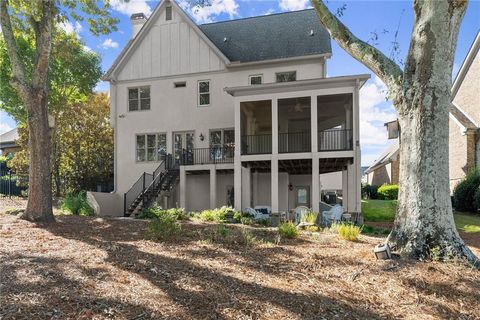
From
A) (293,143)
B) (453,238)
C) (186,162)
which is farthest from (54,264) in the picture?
(293,143)

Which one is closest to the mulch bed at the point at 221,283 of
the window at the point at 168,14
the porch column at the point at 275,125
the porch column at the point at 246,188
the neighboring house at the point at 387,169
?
the porch column at the point at 275,125

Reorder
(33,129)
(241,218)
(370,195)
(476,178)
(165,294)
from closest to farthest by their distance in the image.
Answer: (165,294) < (33,129) < (241,218) < (476,178) < (370,195)

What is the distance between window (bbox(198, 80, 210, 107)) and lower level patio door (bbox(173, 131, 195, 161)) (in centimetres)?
160

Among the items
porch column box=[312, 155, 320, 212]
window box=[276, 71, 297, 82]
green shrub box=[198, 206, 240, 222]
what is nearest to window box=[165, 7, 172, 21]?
window box=[276, 71, 297, 82]

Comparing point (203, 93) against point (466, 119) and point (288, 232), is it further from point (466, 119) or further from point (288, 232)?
point (466, 119)

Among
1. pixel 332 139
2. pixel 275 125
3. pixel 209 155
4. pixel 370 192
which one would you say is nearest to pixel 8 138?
pixel 209 155

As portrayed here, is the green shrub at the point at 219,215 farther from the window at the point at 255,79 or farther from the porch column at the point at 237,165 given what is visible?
the window at the point at 255,79

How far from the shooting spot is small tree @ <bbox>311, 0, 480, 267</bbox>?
630cm

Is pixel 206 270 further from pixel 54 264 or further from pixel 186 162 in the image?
pixel 186 162

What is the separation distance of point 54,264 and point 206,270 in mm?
2162

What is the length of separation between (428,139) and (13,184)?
21.5 meters

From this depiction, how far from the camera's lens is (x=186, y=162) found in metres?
18.0

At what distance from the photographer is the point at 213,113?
734 inches

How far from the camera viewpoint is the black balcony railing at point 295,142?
56.7ft
